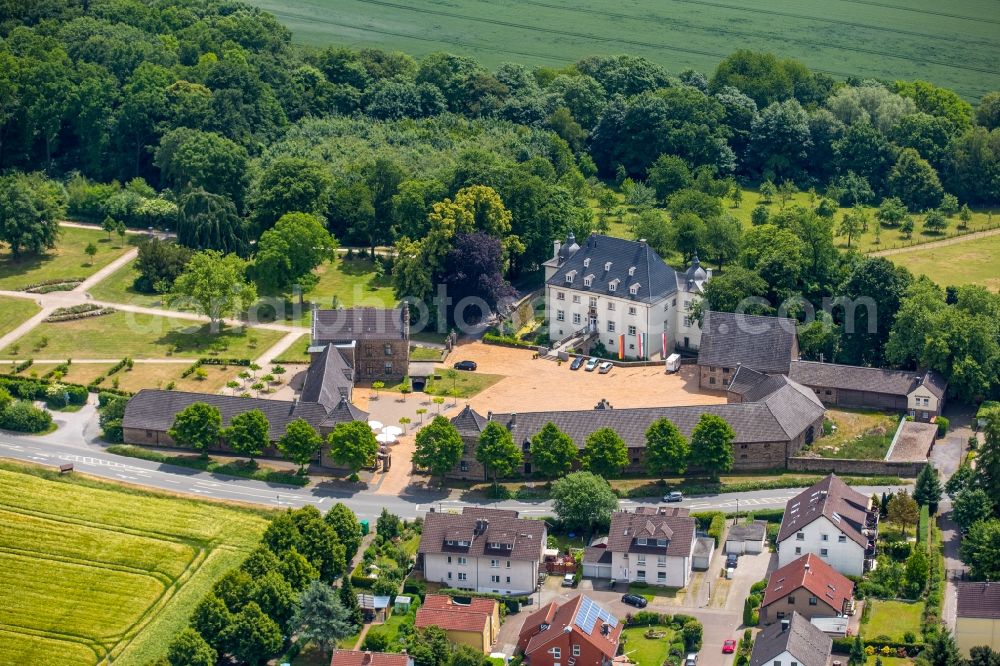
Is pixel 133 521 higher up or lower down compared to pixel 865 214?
lower down

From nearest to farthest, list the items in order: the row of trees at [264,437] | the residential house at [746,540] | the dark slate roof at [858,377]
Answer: the residential house at [746,540]
the row of trees at [264,437]
the dark slate roof at [858,377]

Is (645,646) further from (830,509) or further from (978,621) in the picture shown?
(978,621)

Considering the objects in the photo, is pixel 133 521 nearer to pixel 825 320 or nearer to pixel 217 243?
pixel 217 243

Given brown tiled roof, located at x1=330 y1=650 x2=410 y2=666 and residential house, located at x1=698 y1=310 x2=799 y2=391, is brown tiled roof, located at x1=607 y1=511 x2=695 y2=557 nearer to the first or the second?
brown tiled roof, located at x1=330 y1=650 x2=410 y2=666

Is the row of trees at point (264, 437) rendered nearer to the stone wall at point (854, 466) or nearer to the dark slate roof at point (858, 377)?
the stone wall at point (854, 466)

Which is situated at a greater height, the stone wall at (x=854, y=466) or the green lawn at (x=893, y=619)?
the stone wall at (x=854, y=466)

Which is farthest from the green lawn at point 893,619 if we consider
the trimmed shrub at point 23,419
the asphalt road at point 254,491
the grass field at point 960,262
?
the trimmed shrub at point 23,419

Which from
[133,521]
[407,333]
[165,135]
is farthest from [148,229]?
[133,521]
